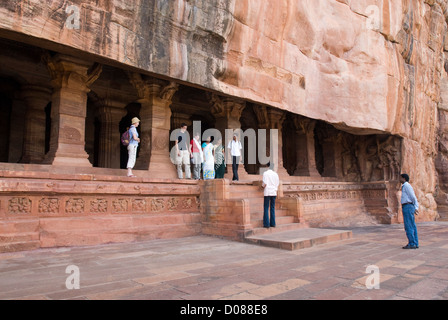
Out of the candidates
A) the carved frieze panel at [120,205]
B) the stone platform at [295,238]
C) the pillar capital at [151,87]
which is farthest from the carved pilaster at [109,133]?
the stone platform at [295,238]

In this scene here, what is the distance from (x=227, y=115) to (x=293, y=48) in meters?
3.51

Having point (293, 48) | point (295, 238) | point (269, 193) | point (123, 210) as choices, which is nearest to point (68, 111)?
point (123, 210)

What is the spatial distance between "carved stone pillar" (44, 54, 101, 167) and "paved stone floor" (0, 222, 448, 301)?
3185 millimetres

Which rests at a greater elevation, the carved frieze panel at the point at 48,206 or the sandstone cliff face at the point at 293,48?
the sandstone cliff face at the point at 293,48

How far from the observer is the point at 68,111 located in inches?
345

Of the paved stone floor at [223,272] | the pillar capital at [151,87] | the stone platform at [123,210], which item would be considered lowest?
the paved stone floor at [223,272]

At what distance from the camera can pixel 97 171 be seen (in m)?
8.76

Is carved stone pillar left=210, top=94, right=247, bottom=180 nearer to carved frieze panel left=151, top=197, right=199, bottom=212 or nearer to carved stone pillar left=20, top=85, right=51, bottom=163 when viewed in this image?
carved frieze panel left=151, top=197, right=199, bottom=212

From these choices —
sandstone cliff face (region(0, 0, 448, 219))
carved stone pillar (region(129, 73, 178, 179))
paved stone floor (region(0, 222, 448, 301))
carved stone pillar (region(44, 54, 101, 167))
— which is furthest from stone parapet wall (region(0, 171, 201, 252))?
sandstone cliff face (region(0, 0, 448, 219))

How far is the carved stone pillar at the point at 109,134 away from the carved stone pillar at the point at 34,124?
2.02 metres

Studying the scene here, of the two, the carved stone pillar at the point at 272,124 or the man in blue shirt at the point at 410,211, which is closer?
the man in blue shirt at the point at 410,211

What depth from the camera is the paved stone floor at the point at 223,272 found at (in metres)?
3.37

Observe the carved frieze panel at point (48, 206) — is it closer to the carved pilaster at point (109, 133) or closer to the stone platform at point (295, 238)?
the stone platform at point (295, 238)
